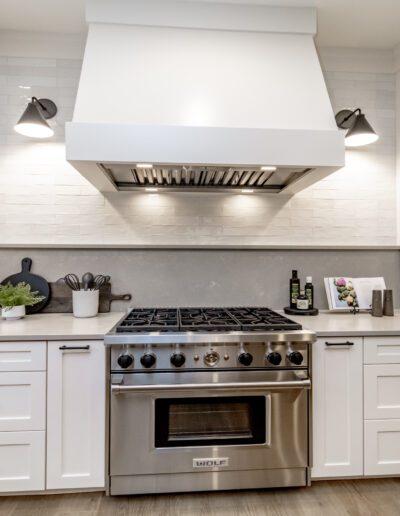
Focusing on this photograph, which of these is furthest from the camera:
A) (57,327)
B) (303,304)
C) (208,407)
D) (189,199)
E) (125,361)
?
(189,199)

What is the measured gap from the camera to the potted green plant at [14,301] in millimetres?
1937

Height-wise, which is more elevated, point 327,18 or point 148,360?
point 327,18

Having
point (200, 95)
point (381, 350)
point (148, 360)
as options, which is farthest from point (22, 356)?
point (381, 350)

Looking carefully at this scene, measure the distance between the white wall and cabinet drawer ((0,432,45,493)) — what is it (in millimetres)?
1141

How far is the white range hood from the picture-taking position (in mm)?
1647

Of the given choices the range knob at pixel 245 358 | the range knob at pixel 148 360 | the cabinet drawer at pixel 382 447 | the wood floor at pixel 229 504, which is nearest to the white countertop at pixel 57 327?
the range knob at pixel 148 360

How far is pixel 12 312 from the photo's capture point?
1946mm

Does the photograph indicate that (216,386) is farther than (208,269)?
No

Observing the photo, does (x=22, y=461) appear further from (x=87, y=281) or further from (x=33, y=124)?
(x=33, y=124)

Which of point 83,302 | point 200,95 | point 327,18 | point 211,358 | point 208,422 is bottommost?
point 208,422

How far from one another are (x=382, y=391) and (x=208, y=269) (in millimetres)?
1230

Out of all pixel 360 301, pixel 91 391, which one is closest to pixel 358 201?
pixel 360 301

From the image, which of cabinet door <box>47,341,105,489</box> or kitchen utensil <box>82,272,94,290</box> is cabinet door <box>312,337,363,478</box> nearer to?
cabinet door <box>47,341,105,489</box>

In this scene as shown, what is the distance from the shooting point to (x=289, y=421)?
5.51ft
